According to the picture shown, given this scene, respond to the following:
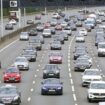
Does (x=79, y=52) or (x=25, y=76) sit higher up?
(x=25, y=76)

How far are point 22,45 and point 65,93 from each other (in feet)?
183

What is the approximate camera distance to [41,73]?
62719 mm

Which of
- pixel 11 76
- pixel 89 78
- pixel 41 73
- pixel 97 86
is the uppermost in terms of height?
pixel 97 86

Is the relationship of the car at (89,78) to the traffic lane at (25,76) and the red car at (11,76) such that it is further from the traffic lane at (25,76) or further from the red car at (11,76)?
the red car at (11,76)

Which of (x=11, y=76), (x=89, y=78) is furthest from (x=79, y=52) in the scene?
(x=89, y=78)

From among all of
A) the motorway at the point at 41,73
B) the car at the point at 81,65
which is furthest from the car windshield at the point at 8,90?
the car at the point at 81,65

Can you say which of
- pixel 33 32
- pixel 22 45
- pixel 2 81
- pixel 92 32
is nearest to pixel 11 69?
pixel 2 81

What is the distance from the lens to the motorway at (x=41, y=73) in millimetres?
41656

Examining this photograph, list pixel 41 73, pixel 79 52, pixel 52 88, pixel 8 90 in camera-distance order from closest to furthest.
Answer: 1. pixel 8 90
2. pixel 52 88
3. pixel 41 73
4. pixel 79 52

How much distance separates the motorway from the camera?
41.7 m

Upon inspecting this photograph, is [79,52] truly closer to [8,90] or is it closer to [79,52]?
[79,52]

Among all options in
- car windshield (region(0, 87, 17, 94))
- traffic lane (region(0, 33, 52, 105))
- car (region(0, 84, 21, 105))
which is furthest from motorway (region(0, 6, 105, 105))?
car (region(0, 84, 21, 105))

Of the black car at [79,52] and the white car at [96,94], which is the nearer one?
the white car at [96,94]

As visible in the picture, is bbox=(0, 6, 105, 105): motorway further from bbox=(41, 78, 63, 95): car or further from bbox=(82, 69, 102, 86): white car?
bbox=(82, 69, 102, 86): white car
